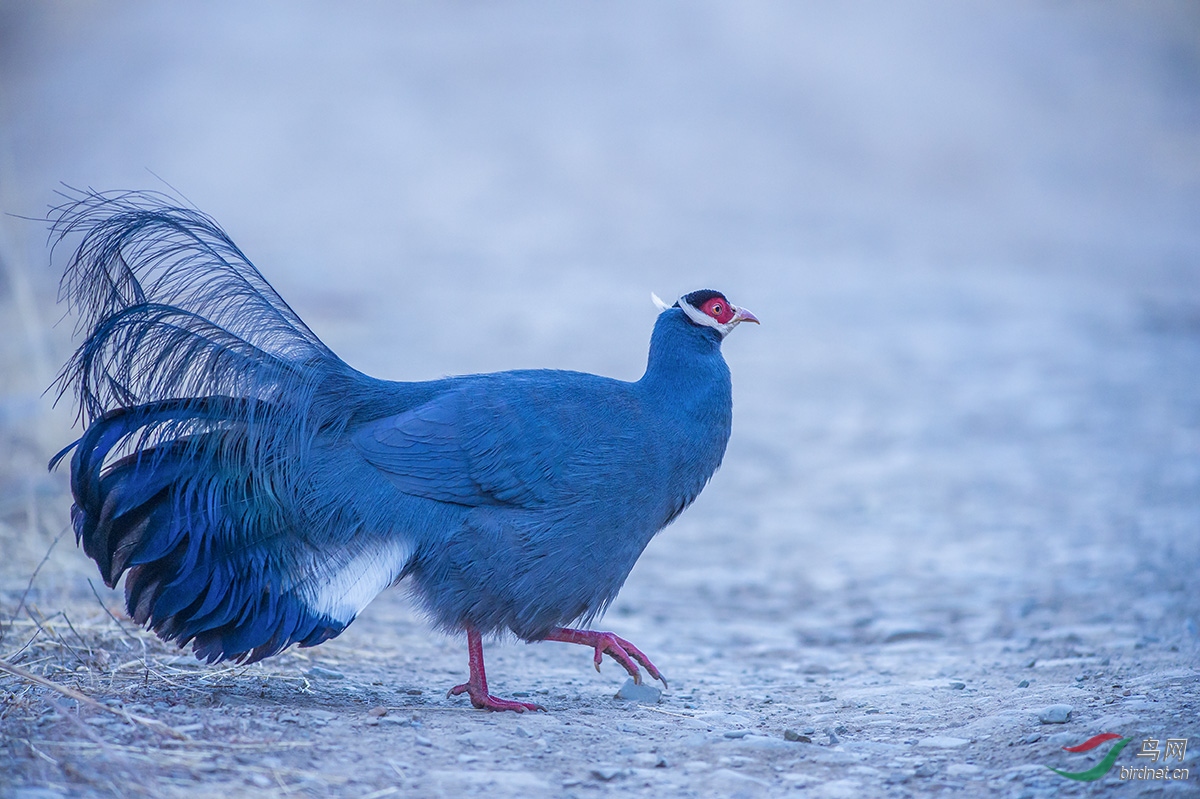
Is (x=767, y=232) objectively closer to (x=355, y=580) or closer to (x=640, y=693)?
(x=640, y=693)

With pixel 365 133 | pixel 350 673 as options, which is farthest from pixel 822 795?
pixel 365 133

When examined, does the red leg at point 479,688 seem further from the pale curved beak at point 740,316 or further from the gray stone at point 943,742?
the pale curved beak at point 740,316

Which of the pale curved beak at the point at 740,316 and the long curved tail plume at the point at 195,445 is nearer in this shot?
the long curved tail plume at the point at 195,445

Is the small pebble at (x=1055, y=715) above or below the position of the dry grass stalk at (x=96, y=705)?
above

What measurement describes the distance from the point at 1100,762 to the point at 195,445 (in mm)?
3263

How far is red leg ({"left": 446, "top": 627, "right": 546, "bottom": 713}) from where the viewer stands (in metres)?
4.40

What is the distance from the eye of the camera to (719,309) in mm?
5086

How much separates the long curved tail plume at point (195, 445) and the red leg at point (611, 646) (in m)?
0.96

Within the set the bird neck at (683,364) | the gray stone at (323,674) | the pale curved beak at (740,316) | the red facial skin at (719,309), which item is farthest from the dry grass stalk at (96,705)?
the pale curved beak at (740,316)

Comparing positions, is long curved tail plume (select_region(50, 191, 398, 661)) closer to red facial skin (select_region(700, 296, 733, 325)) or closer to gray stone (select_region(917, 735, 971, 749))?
red facial skin (select_region(700, 296, 733, 325))

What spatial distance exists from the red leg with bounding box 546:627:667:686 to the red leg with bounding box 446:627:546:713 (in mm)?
318

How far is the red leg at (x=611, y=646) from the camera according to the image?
4.70 metres

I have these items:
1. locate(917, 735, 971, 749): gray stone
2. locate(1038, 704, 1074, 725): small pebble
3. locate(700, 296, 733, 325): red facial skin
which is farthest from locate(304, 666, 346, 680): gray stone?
locate(1038, 704, 1074, 725): small pebble

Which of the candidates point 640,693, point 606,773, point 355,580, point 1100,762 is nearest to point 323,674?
point 355,580
